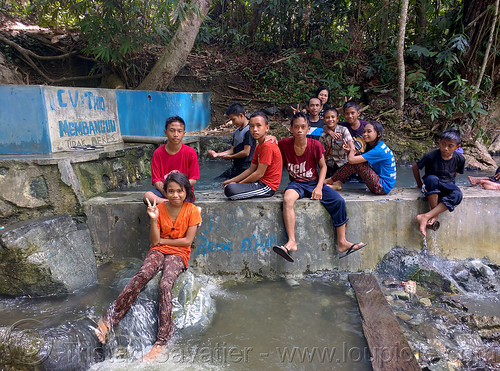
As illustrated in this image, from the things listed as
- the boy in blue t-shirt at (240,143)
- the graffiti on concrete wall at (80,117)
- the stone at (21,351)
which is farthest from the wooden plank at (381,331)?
the graffiti on concrete wall at (80,117)

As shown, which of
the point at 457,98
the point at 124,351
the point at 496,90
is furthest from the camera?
the point at 496,90

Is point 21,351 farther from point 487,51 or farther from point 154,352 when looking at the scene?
point 487,51

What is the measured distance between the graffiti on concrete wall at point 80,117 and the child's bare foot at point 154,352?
3.27m

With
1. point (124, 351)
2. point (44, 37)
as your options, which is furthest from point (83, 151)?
point (44, 37)

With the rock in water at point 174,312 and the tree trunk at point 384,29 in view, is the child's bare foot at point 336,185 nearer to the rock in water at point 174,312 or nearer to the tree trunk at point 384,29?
the rock in water at point 174,312

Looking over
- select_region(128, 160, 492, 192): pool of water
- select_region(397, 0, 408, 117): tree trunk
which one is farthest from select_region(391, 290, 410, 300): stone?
select_region(397, 0, 408, 117): tree trunk

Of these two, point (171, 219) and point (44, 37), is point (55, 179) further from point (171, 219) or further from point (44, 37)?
point (44, 37)

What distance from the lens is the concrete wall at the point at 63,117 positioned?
16.0 feet

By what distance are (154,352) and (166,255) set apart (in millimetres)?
843

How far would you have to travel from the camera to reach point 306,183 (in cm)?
428

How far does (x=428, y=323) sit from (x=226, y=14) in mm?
11983

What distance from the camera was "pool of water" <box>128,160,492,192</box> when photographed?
5494mm

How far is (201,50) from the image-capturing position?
39.6ft

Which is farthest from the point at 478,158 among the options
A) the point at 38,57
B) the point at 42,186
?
the point at 38,57
